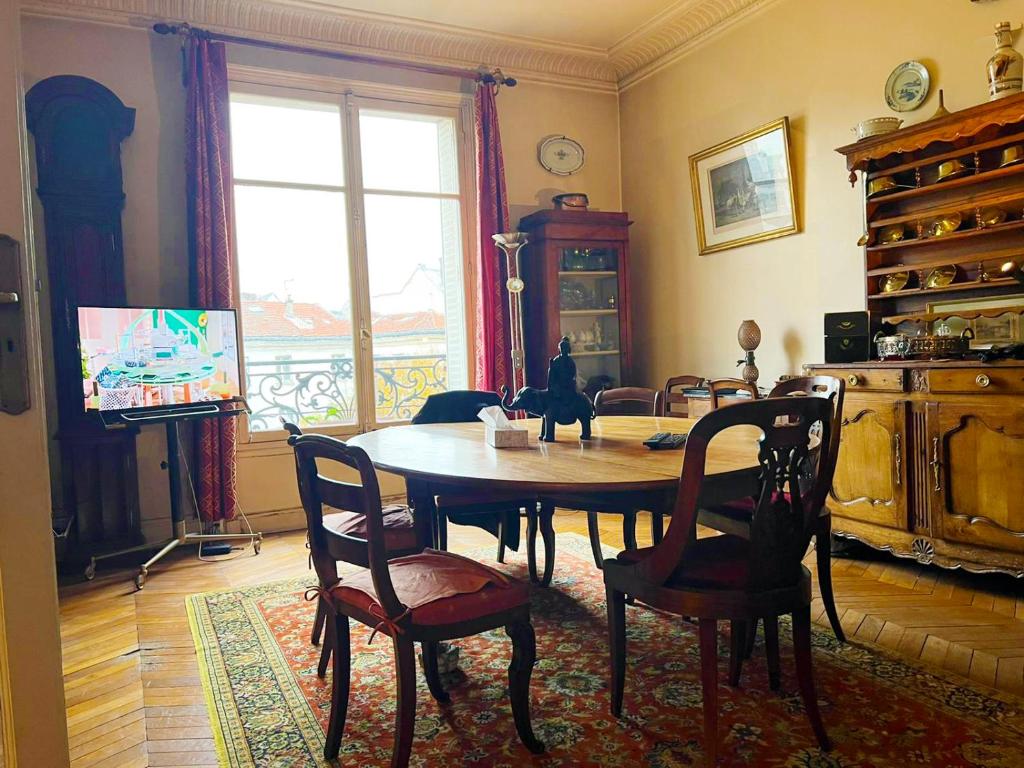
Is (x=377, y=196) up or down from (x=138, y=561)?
up

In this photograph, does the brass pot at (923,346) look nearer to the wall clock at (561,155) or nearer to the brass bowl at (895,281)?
the brass bowl at (895,281)

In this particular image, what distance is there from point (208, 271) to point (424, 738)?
9.74 ft

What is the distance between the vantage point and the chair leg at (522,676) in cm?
172


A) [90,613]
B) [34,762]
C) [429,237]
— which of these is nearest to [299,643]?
[90,613]

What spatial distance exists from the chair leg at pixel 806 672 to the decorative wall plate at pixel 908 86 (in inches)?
106

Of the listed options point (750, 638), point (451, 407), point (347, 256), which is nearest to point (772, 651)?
point (750, 638)

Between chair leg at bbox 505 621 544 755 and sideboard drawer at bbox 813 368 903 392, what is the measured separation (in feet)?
6.12

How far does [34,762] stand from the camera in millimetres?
1195

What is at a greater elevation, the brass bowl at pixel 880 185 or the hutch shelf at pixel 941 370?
the brass bowl at pixel 880 185

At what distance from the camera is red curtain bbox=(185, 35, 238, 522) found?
392cm

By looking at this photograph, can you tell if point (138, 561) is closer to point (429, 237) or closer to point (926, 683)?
point (429, 237)

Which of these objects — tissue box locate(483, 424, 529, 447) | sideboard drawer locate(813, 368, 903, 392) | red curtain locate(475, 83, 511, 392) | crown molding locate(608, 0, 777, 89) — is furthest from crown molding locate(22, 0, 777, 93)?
tissue box locate(483, 424, 529, 447)

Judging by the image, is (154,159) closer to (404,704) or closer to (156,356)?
(156,356)

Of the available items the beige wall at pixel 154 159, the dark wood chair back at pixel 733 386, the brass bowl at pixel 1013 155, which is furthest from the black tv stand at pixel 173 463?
the brass bowl at pixel 1013 155
